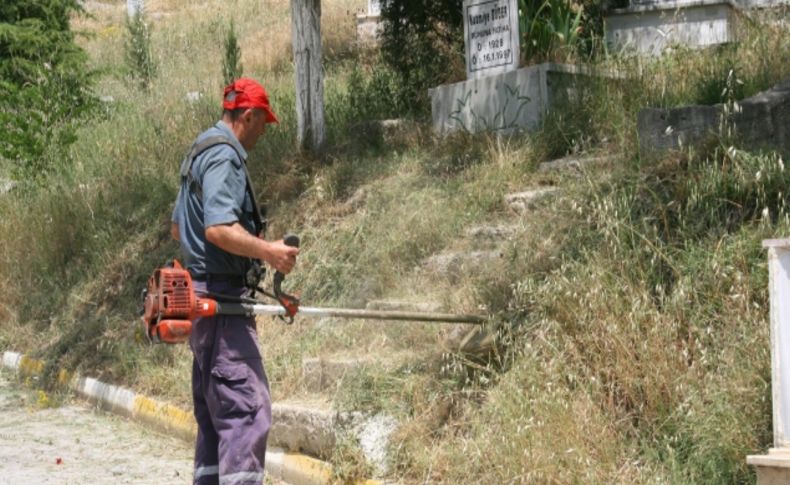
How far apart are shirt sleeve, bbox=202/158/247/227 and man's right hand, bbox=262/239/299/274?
0.24 meters

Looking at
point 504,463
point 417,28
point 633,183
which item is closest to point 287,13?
point 417,28

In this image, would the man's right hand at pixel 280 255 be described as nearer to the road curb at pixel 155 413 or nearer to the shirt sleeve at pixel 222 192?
the shirt sleeve at pixel 222 192

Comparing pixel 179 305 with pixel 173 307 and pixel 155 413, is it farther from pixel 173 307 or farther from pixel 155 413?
pixel 155 413

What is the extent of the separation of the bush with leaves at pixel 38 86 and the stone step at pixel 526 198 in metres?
7.51

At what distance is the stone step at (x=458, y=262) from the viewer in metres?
8.46

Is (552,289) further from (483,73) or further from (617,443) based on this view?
(483,73)

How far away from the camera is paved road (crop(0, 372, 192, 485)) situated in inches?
323

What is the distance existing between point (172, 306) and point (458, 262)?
11.2 ft

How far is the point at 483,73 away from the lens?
11.3 metres

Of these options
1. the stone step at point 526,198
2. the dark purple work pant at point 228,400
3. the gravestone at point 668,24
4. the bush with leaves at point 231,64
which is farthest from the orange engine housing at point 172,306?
the bush with leaves at point 231,64

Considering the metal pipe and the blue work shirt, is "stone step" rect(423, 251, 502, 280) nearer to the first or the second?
the metal pipe

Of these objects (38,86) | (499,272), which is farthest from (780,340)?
(38,86)

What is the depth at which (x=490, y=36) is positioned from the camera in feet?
37.1

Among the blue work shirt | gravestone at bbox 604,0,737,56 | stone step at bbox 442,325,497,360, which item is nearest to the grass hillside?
stone step at bbox 442,325,497,360
